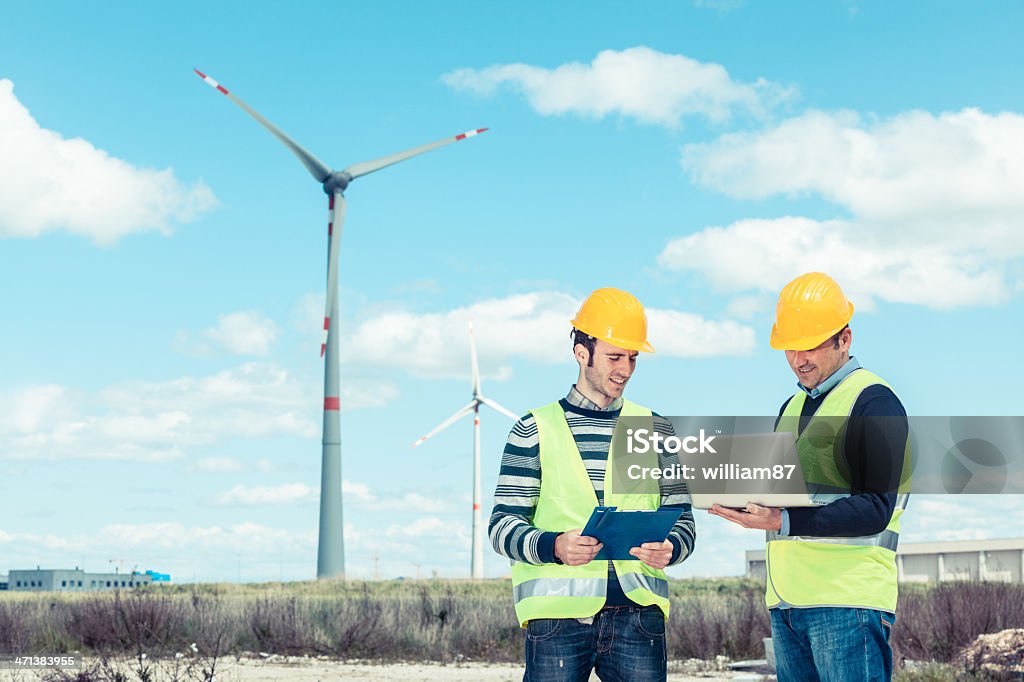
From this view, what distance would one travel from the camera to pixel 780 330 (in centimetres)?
446

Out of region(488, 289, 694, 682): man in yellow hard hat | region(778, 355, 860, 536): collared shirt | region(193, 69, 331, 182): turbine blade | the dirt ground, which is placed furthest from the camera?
region(193, 69, 331, 182): turbine blade

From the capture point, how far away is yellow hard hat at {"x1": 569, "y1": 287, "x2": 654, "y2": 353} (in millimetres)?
4516

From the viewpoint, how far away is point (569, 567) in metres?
4.26

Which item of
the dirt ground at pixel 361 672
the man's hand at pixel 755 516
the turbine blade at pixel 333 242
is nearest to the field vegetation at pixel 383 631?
the dirt ground at pixel 361 672

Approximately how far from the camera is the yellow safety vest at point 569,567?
13.9 ft

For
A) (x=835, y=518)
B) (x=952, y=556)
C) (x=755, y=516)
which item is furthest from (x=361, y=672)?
(x=952, y=556)

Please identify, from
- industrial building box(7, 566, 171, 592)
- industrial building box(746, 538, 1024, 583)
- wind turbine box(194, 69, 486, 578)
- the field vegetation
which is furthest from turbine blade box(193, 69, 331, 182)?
industrial building box(7, 566, 171, 592)

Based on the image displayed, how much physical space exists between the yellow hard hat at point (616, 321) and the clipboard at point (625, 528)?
76 centimetres

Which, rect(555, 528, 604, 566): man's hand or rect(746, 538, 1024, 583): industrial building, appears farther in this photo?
rect(746, 538, 1024, 583): industrial building

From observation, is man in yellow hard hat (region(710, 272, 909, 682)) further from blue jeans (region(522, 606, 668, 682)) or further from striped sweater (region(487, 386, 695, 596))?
blue jeans (region(522, 606, 668, 682))

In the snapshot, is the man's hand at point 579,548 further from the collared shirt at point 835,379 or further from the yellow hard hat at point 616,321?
the collared shirt at point 835,379

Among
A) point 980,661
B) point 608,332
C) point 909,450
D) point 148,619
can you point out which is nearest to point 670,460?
point 608,332

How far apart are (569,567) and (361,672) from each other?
11.2 meters

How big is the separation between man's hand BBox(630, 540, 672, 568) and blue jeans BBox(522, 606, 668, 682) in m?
0.24
